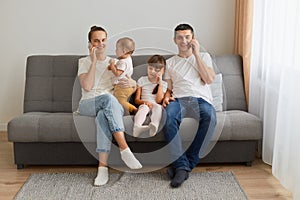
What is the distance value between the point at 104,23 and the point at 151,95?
3.41ft

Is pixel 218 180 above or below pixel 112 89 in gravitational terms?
below

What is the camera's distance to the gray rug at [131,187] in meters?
2.60

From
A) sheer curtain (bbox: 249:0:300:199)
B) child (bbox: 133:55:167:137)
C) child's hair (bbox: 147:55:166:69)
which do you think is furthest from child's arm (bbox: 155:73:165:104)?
sheer curtain (bbox: 249:0:300:199)

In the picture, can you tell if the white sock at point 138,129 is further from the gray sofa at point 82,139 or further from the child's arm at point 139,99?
the child's arm at point 139,99

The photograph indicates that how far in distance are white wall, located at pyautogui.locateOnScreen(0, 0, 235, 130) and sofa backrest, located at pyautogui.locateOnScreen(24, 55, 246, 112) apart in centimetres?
33

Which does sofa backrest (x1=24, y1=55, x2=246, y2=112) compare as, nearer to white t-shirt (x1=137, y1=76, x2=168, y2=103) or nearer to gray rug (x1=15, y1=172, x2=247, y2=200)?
white t-shirt (x1=137, y1=76, x2=168, y2=103)

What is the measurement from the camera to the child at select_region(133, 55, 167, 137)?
113 inches

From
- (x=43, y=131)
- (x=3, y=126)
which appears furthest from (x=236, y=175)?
(x=3, y=126)

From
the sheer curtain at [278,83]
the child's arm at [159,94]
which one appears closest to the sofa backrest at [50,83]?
the child's arm at [159,94]

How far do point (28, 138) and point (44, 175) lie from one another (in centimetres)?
27

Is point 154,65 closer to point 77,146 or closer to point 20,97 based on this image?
point 77,146

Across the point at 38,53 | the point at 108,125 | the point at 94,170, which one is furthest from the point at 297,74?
the point at 38,53

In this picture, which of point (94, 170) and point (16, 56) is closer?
point (94, 170)

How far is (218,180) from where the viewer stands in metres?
2.82
